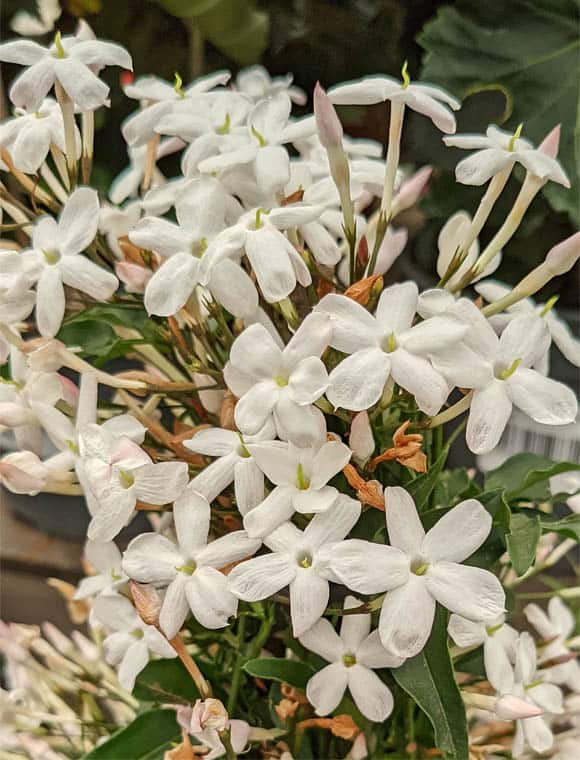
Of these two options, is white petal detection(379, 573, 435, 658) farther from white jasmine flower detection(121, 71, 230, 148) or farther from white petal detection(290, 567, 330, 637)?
white jasmine flower detection(121, 71, 230, 148)

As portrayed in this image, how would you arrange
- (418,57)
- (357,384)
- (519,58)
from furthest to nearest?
(418,57) → (519,58) → (357,384)

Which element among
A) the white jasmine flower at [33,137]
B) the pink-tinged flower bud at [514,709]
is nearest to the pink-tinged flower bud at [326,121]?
the white jasmine flower at [33,137]

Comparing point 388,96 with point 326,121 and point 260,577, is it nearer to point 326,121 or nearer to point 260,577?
point 326,121

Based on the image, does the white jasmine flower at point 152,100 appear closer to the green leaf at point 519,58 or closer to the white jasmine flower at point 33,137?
the white jasmine flower at point 33,137

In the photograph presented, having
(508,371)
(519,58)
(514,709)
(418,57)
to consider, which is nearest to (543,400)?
(508,371)

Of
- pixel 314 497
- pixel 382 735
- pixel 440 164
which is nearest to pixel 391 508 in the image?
pixel 314 497

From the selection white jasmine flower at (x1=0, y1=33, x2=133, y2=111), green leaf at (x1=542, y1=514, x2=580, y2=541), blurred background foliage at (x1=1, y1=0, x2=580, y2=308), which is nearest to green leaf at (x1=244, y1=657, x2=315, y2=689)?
green leaf at (x1=542, y1=514, x2=580, y2=541)

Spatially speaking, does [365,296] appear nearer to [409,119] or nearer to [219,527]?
[219,527]
